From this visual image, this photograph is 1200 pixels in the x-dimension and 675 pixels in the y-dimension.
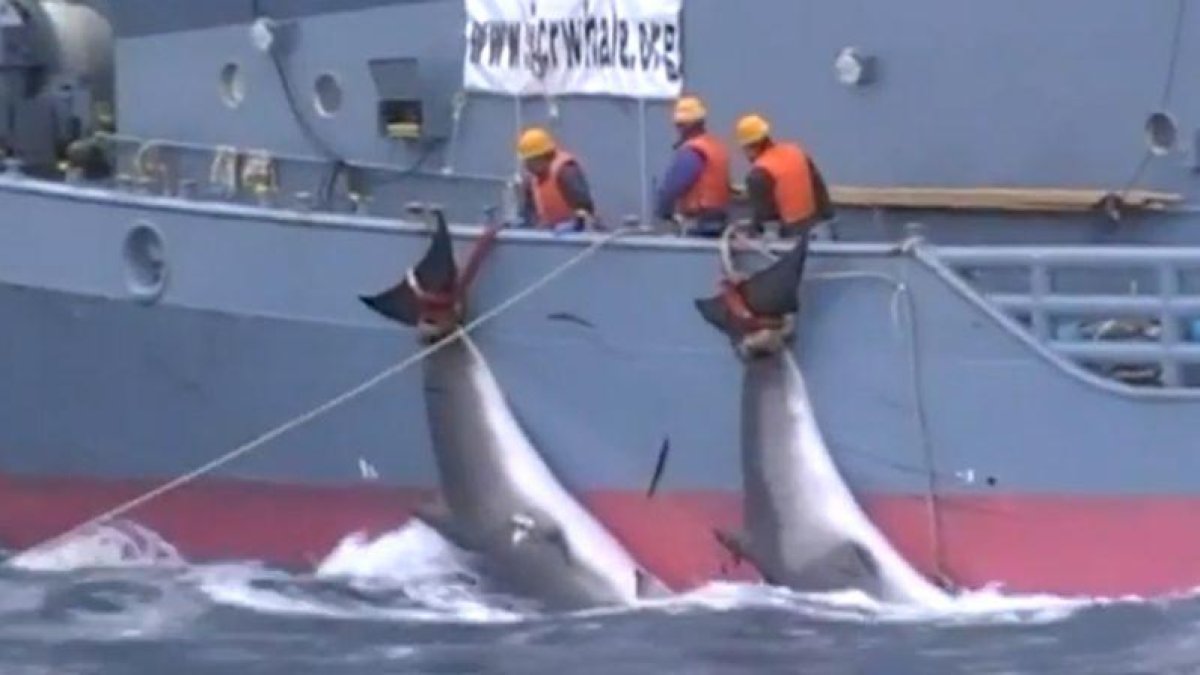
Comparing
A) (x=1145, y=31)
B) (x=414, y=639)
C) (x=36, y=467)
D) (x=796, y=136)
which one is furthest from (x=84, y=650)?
(x=1145, y=31)

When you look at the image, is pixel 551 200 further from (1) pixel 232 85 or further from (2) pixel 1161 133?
(1) pixel 232 85

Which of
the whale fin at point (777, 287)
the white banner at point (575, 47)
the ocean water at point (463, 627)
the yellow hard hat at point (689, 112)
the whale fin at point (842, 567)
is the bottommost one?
the ocean water at point (463, 627)

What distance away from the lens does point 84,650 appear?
50.6ft

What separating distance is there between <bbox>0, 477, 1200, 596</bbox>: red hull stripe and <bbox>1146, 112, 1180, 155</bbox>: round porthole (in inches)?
60.4

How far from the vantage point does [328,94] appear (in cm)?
1808

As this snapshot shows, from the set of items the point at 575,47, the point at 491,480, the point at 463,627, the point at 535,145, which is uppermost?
the point at 575,47

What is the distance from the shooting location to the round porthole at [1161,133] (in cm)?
1520

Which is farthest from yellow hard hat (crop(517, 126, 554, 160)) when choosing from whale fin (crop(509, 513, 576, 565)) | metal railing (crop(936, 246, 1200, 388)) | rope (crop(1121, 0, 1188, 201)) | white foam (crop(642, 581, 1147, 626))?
rope (crop(1121, 0, 1188, 201))

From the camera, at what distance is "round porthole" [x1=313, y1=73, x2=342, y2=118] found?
1805cm

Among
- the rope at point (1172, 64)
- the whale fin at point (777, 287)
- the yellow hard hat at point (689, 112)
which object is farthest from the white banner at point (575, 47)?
the rope at point (1172, 64)

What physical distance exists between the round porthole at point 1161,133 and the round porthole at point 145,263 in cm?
432

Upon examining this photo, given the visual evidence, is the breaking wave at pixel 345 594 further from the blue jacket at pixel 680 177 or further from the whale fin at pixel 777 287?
the blue jacket at pixel 680 177

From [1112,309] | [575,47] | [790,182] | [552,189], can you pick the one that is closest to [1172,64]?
[1112,309]

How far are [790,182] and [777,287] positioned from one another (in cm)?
70
